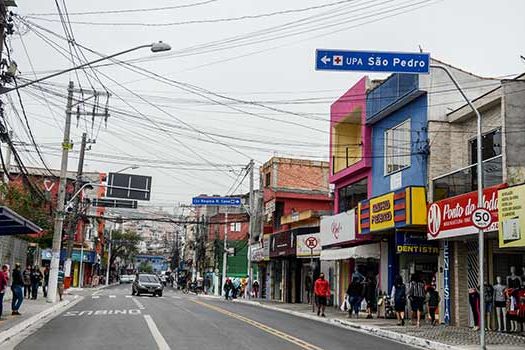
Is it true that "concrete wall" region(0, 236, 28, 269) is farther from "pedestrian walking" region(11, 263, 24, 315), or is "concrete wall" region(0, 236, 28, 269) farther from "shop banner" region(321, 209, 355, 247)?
"shop banner" region(321, 209, 355, 247)

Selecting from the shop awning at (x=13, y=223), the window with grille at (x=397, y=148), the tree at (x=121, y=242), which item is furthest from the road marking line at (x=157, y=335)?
the tree at (x=121, y=242)

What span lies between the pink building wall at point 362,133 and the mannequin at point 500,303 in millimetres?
10349

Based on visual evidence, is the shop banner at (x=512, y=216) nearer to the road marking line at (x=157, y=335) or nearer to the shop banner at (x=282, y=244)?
the road marking line at (x=157, y=335)

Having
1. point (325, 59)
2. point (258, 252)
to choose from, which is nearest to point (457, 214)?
point (325, 59)

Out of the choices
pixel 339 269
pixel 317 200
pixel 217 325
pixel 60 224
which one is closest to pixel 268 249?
pixel 317 200

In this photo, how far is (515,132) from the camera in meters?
19.4

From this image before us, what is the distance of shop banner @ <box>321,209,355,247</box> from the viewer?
2895cm

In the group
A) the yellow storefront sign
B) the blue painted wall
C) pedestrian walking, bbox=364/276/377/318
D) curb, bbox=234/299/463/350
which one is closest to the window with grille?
the blue painted wall

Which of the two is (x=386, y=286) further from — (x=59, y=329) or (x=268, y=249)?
(x=268, y=249)

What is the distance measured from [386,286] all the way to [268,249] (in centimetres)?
1894

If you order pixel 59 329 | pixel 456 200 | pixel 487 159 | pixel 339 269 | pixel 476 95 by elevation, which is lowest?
pixel 59 329

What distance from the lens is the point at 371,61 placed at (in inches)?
554

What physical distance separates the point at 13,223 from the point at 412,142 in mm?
14215

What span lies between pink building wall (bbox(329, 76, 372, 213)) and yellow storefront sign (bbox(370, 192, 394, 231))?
411 centimetres
